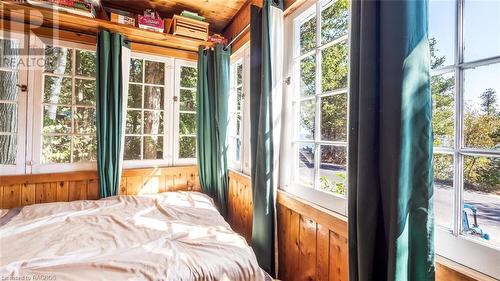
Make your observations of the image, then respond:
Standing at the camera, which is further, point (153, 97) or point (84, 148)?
point (153, 97)

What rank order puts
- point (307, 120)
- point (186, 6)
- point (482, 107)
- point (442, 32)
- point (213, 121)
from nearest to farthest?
point (482, 107)
point (442, 32)
point (307, 120)
point (186, 6)
point (213, 121)

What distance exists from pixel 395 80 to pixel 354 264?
27.4 inches

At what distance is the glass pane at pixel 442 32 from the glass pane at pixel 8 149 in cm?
292

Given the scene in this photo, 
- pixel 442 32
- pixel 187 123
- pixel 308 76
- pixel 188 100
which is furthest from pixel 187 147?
pixel 442 32

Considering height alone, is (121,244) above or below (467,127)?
below

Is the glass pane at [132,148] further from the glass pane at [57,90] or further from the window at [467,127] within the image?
the window at [467,127]

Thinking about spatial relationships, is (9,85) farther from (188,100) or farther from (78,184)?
(188,100)

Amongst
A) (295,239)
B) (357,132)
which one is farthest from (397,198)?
(295,239)

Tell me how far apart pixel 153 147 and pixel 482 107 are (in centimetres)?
254

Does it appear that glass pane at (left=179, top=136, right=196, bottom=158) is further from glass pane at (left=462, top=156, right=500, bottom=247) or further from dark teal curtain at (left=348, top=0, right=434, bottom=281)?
glass pane at (left=462, top=156, right=500, bottom=247)

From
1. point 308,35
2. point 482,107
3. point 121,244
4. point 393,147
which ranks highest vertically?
point 308,35

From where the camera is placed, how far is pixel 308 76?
152 centimetres

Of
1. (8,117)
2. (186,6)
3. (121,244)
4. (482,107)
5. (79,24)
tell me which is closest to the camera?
(482,107)

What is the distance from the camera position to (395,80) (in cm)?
78
